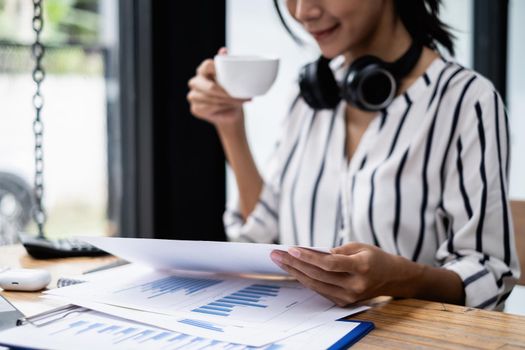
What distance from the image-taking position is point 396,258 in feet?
2.72

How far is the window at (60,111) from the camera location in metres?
2.03

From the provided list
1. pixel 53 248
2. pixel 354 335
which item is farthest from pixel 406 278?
pixel 53 248

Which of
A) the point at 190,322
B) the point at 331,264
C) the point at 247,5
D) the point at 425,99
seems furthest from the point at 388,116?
the point at 247,5

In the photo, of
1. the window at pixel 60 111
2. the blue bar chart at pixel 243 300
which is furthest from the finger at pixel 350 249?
the window at pixel 60 111

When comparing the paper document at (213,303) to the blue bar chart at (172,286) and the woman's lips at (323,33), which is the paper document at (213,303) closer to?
the blue bar chart at (172,286)

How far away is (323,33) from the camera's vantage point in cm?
120

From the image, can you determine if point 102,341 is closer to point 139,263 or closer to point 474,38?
point 139,263

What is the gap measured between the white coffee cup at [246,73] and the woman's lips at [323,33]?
13 centimetres

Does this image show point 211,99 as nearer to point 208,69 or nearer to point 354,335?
point 208,69

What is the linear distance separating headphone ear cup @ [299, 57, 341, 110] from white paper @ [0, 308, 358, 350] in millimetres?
Result: 639

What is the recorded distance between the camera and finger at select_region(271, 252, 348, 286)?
2.42 feet

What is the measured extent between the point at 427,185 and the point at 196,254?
0.49 meters

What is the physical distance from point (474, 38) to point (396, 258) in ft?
5.44

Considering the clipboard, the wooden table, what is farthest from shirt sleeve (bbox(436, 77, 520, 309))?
the clipboard
